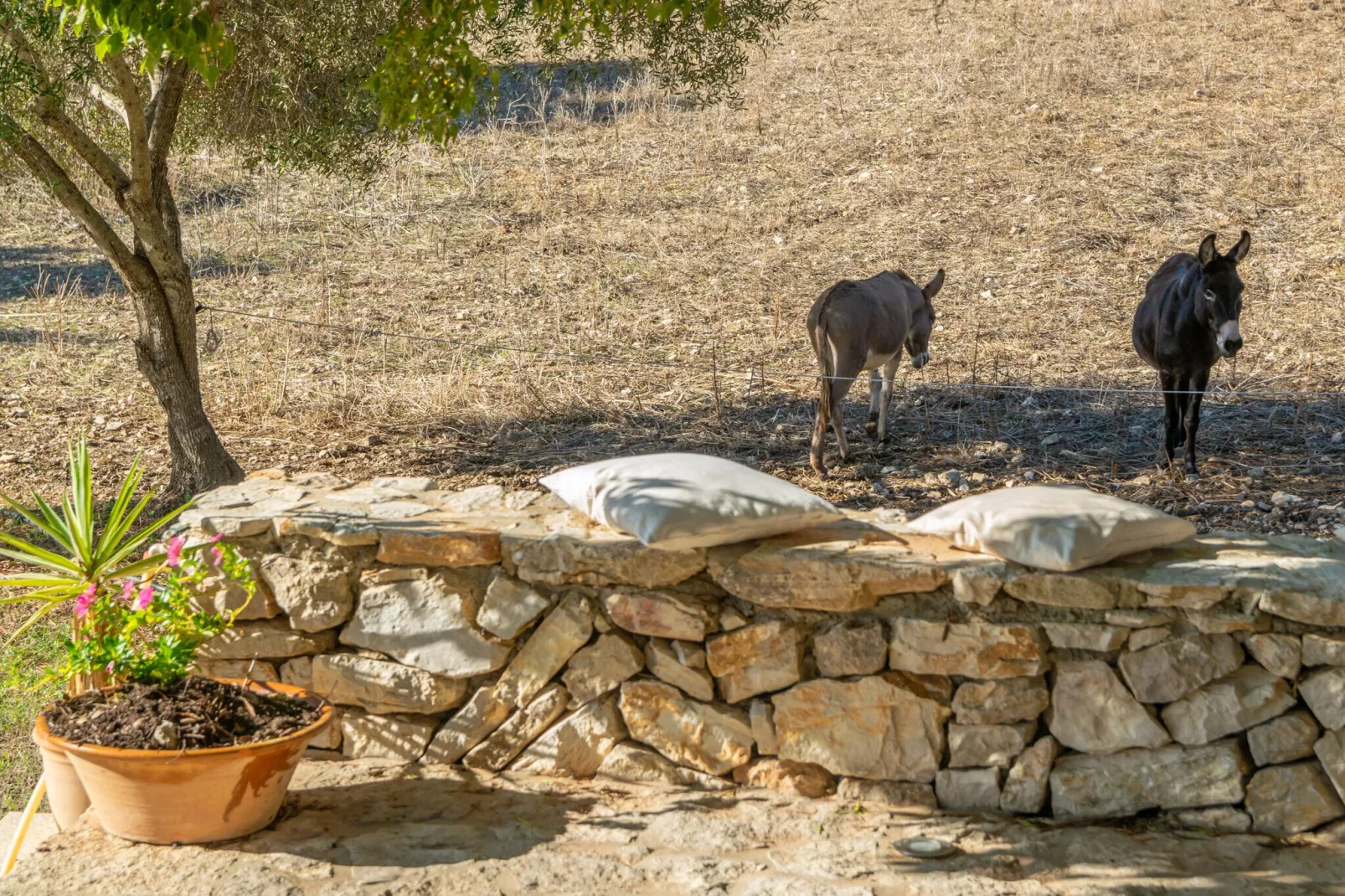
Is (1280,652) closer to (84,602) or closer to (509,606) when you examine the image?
(509,606)

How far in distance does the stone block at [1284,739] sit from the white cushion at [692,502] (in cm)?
163

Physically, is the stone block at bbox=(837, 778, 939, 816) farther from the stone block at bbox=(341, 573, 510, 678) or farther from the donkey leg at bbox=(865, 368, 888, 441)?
the donkey leg at bbox=(865, 368, 888, 441)

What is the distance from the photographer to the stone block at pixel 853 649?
4.56 m

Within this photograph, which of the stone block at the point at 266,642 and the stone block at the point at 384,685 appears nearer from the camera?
the stone block at the point at 384,685

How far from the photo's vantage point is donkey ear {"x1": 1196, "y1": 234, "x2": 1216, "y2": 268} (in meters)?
8.01

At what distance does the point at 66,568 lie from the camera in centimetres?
471

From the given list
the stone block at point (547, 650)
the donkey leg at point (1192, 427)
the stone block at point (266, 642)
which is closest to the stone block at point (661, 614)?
the stone block at point (547, 650)

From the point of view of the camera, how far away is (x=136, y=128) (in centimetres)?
791

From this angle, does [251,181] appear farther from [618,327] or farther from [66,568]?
[66,568]

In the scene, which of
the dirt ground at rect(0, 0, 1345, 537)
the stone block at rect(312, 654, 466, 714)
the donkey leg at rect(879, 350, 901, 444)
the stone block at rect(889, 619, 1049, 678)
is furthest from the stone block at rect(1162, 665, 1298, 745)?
the donkey leg at rect(879, 350, 901, 444)

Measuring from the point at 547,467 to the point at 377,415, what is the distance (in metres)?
2.10

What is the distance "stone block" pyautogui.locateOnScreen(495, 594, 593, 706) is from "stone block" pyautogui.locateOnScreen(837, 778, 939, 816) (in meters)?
1.12

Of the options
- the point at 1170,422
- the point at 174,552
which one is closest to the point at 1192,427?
the point at 1170,422

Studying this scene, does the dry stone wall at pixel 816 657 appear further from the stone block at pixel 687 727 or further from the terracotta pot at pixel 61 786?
the terracotta pot at pixel 61 786
